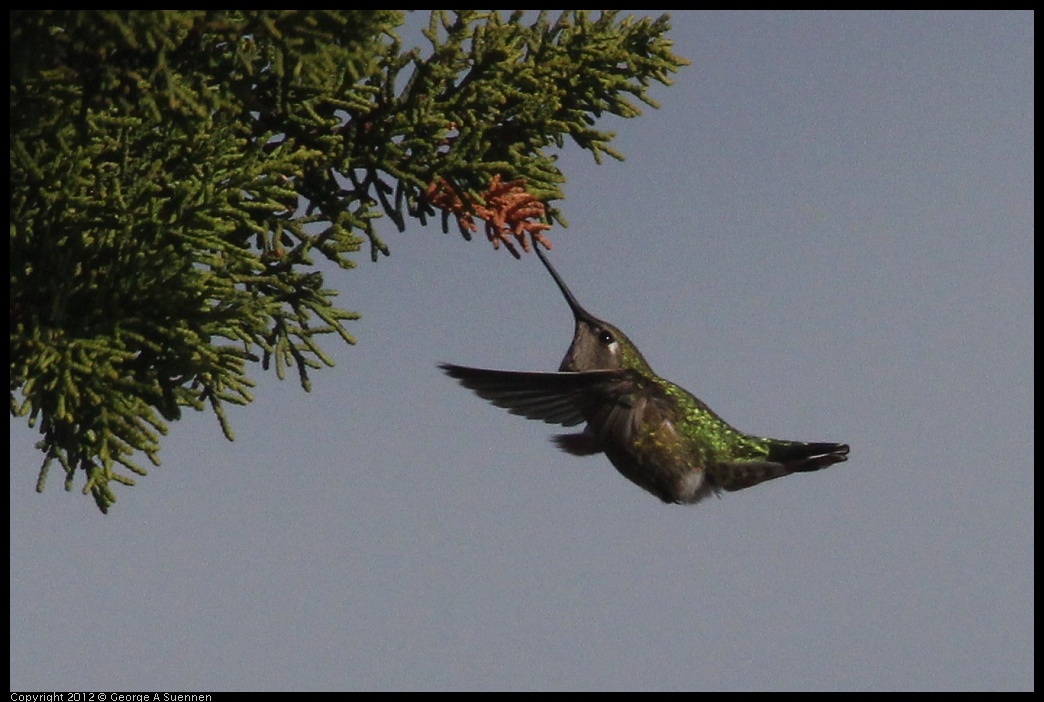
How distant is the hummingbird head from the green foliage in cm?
153

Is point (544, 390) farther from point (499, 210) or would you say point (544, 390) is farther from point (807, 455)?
point (807, 455)

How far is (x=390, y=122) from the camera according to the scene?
704 cm

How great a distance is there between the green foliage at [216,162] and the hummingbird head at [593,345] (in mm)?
1529

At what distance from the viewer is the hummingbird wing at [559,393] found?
311 inches

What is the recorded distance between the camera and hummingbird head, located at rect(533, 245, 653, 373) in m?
9.17

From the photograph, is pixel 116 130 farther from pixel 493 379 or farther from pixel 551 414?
pixel 551 414

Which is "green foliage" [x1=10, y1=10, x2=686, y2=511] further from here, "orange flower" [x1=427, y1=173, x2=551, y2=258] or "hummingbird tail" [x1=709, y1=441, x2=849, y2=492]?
"hummingbird tail" [x1=709, y1=441, x2=849, y2=492]

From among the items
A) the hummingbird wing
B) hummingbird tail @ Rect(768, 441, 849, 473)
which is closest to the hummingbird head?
the hummingbird wing

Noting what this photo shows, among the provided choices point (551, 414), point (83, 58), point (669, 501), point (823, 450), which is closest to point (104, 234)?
point (83, 58)

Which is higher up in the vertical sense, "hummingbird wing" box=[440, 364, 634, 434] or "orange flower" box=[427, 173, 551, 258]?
"orange flower" box=[427, 173, 551, 258]

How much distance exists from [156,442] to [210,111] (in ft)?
5.82

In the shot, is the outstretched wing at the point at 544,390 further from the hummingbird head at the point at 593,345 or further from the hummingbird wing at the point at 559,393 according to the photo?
the hummingbird head at the point at 593,345

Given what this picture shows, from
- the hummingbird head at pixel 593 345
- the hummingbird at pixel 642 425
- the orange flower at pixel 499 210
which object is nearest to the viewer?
the orange flower at pixel 499 210

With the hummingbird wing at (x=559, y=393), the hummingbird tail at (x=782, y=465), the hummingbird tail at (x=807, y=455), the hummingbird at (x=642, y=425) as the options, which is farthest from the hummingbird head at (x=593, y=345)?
the hummingbird tail at (x=807, y=455)
